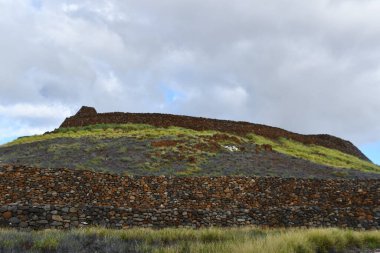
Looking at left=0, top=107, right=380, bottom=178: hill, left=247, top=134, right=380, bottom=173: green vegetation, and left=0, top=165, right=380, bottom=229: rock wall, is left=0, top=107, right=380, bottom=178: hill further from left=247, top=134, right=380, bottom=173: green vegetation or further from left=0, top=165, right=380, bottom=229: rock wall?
left=0, top=165, right=380, bottom=229: rock wall

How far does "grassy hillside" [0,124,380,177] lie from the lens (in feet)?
87.8

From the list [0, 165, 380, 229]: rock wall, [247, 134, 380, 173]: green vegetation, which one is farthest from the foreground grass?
[247, 134, 380, 173]: green vegetation

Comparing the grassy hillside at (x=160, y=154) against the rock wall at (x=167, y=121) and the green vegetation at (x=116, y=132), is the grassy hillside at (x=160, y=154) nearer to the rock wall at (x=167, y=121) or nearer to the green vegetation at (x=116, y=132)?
the green vegetation at (x=116, y=132)

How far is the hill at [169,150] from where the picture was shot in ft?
88.4

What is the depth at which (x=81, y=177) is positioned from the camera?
72.1 feet

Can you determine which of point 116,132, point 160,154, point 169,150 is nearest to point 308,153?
point 169,150

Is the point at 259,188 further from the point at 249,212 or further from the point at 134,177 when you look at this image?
the point at 134,177

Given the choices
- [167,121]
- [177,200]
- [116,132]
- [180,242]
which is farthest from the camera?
[167,121]

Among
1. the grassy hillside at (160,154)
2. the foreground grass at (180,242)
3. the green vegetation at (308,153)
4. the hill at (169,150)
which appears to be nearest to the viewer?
the foreground grass at (180,242)

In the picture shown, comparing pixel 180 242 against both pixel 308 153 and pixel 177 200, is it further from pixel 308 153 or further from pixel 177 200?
pixel 308 153

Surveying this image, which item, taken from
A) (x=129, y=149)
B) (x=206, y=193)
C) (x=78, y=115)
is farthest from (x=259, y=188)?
(x=78, y=115)

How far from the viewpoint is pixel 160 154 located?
2920cm

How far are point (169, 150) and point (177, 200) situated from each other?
9681 mm

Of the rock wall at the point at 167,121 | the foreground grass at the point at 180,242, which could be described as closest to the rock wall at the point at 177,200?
the foreground grass at the point at 180,242
